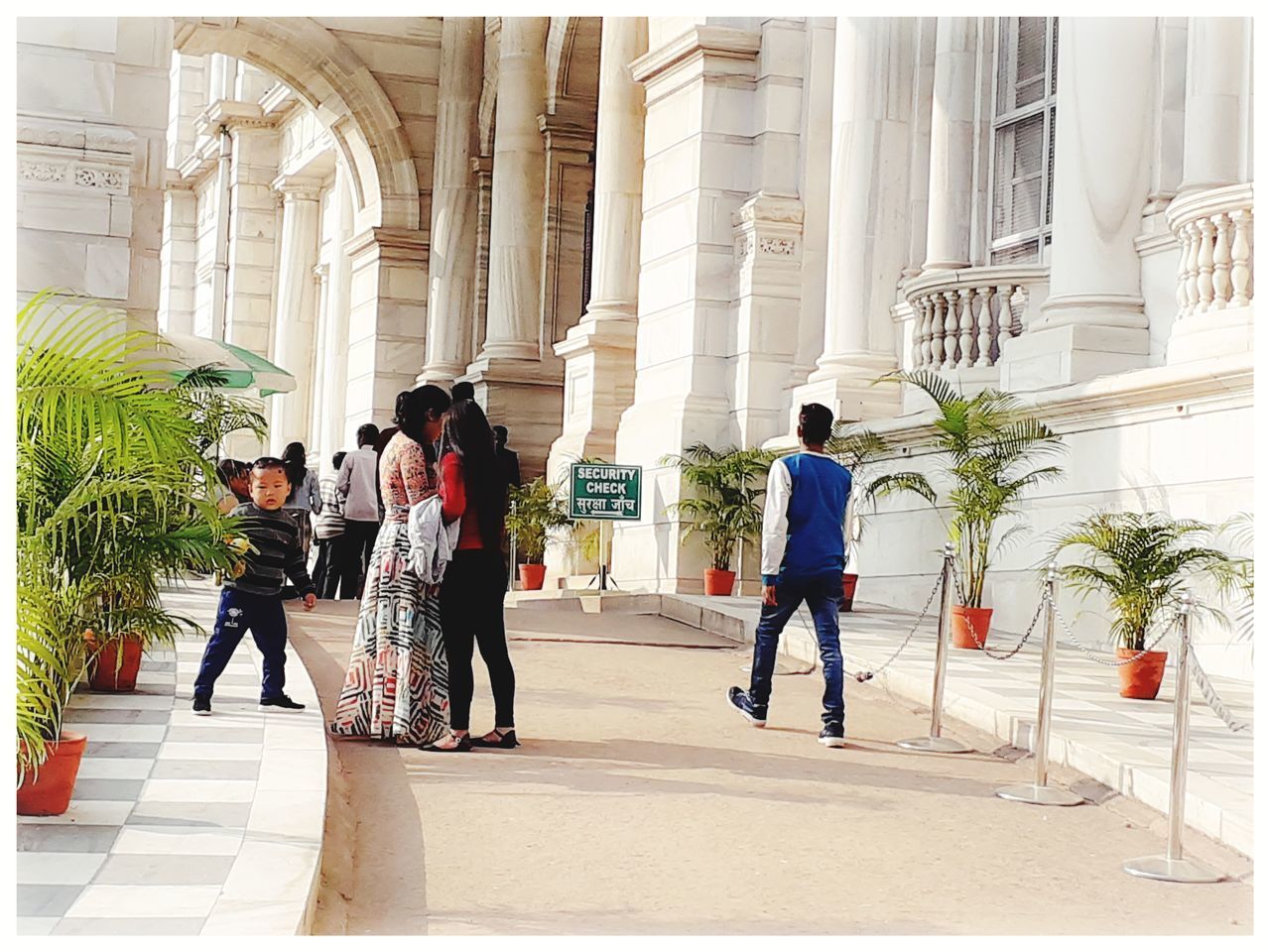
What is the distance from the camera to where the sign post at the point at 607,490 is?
17.0 metres

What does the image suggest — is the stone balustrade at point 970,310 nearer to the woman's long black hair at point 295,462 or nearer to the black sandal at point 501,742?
the woman's long black hair at point 295,462

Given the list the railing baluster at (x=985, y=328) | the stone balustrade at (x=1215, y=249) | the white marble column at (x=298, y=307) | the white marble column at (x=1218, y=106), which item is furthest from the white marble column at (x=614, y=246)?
the white marble column at (x=298, y=307)

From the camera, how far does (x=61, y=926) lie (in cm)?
477

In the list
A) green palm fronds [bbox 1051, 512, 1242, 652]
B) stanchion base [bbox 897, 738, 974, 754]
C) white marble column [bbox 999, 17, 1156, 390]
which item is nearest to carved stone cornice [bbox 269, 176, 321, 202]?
white marble column [bbox 999, 17, 1156, 390]

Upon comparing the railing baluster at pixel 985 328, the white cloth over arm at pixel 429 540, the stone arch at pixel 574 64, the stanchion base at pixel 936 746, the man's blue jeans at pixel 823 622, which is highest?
the stone arch at pixel 574 64

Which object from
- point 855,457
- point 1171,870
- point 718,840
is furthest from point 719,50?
point 1171,870

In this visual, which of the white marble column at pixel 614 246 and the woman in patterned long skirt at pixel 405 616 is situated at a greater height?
the white marble column at pixel 614 246

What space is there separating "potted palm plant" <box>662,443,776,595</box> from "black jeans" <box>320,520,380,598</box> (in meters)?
3.12

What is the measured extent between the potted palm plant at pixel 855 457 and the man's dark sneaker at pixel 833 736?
6.01 m

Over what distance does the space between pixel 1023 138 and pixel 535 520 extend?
23.2ft

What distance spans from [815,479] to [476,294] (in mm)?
18743

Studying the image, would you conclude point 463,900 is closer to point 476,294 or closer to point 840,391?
point 840,391

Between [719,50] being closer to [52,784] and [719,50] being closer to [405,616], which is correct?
[405,616]

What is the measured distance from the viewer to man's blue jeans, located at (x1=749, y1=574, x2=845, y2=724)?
917 cm
